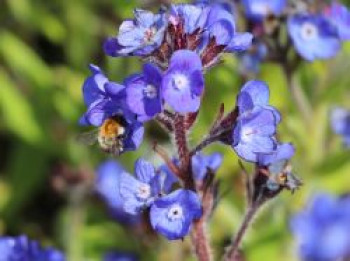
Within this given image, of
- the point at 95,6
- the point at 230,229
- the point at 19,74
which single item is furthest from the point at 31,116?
the point at 230,229

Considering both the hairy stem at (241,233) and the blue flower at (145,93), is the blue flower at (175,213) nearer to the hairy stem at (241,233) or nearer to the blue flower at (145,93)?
the blue flower at (145,93)

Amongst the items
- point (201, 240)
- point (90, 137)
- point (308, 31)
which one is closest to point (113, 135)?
point (90, 137)

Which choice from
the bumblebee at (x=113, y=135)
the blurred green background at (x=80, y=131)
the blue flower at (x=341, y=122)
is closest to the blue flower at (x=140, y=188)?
the bumblebee at (x=113, y=135)

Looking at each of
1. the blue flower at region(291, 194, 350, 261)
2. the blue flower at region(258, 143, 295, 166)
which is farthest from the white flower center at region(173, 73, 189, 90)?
the blue flower at region(291, 194, 350, 261)

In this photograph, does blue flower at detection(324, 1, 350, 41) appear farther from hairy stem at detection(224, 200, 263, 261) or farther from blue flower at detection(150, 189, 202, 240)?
blue flower at detection(150, 189, 202, 240)

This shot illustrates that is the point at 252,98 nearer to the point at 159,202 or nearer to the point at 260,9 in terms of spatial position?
the point at 159,202

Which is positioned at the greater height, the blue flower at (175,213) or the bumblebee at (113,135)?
the bumblebee at (113,135)

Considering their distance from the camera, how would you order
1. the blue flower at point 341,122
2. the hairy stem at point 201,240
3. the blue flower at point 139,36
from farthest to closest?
the blue flower at point 341,122 < the hairy stem at point 201,240 < the blue flower at point 139,36
